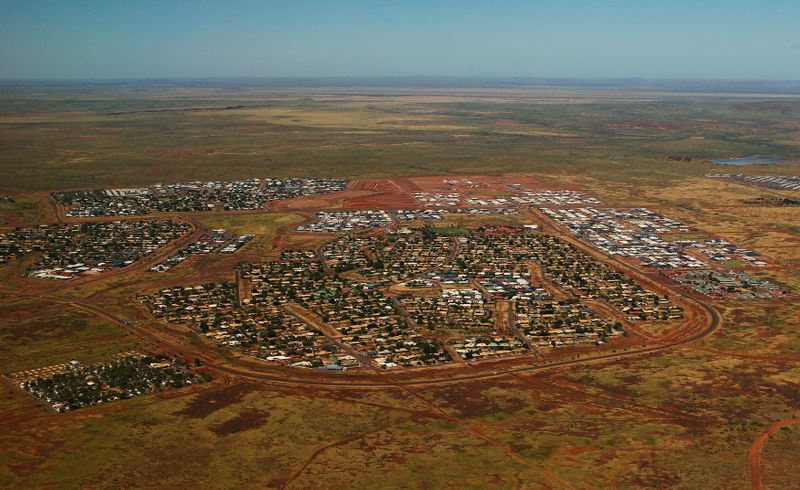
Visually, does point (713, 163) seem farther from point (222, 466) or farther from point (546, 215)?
point (222, 466)

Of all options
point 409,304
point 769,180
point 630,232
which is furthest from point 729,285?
point 769,180

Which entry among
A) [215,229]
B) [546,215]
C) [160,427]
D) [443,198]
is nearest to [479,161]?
[443,198]

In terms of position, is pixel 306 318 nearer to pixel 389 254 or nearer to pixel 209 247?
pixel 389 254

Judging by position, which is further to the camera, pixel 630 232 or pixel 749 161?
pixel 749 161

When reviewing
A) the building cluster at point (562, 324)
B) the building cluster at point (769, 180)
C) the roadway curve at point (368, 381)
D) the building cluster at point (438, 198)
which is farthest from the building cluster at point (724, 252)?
the building cluster at point (769, 180)

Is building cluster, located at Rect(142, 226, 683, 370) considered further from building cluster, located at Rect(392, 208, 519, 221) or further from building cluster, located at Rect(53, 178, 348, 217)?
building cluster, located at Rect(53, 178, 348, 217)

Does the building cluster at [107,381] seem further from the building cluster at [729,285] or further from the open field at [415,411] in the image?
the building cluster at [729,285]
